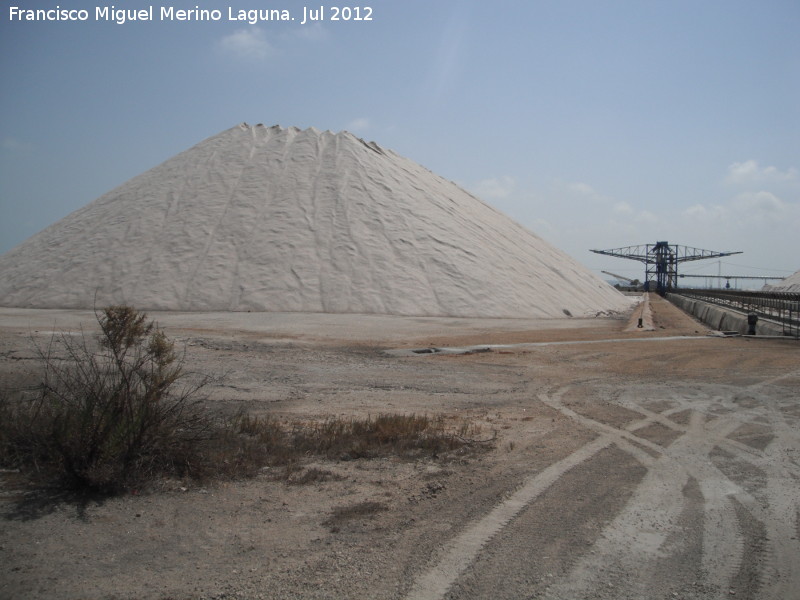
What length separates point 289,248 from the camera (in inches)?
1156

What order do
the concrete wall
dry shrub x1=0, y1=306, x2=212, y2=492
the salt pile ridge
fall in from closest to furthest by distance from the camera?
1. dry shrub x1=0, y1=306, x2=212, y2=492
2. the concrete wall
3. the salt pile ridge

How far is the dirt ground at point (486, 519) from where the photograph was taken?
3.43 m

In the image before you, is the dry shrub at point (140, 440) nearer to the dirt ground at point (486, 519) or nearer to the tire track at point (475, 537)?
the dirt ground at point (486, 519)

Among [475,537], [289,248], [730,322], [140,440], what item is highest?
[289,248]

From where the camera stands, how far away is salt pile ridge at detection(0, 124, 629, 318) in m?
26.7

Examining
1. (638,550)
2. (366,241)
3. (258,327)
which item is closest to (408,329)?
(258,327)

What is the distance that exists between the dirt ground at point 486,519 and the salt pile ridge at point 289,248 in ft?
59.1

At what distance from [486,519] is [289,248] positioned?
26.0 metres

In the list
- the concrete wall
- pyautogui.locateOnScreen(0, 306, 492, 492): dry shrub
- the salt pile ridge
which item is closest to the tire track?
pyautogui.locateOnScreen(0, 306, 492, 492): dry shrub

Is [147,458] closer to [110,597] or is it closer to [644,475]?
[110,597]

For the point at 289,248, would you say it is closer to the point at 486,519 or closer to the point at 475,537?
the point at 486,519

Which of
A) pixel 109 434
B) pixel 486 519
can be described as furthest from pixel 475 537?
A: pixel 109 434

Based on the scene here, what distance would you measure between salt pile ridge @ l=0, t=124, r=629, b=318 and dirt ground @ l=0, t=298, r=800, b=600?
18.0 metres

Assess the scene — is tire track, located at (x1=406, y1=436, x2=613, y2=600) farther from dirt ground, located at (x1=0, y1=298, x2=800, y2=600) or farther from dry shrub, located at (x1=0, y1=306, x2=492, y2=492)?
dry shrub, located at (x1=0, y1=306, x2=492, y2=492)
